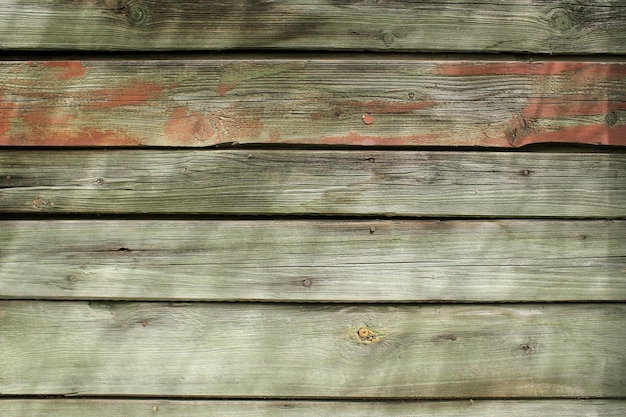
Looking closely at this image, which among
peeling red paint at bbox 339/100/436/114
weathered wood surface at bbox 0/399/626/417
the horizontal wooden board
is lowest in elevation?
weathered wood surface at bbox 0/399/626/417

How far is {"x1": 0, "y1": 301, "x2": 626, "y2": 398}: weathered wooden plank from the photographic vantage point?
4.13 feet

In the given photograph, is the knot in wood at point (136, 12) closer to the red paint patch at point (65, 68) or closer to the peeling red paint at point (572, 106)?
the red paint patch at point (65, 68)

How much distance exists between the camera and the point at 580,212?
125cm

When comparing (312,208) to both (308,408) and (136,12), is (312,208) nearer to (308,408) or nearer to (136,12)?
(308,408)

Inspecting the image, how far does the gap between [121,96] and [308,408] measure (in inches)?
34.2

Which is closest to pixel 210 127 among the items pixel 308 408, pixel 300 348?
pixel 300 348

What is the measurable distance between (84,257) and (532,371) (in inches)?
43.7

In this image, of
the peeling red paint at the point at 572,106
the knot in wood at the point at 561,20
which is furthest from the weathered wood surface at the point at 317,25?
the peeling red paint at the point at 572,106

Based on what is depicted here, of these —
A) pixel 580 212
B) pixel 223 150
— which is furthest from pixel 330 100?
pixel 580 212

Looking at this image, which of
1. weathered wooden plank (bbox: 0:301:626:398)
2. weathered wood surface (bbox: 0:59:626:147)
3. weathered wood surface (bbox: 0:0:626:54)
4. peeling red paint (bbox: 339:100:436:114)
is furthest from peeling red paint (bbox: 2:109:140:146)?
peeling red paint (bbox: 339:100:436:114)

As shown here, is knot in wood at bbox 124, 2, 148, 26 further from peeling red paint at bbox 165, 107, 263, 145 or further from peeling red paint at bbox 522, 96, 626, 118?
peeling red paint at bbox 522, 96, 626, 118

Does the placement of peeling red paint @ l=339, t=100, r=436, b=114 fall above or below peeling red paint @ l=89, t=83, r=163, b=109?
above

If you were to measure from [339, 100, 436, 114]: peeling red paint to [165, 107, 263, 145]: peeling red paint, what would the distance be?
0.74ft

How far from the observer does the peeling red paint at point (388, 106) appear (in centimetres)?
123
